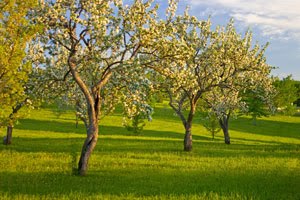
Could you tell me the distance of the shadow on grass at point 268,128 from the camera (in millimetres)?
87838

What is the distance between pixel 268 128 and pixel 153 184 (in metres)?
82.3

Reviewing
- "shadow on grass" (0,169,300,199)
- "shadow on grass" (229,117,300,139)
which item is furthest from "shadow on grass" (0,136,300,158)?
A: "shadow on grass" (229,117,300,139)

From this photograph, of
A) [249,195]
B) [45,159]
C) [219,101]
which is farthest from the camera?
[219,101]

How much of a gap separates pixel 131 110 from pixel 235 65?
2013cm

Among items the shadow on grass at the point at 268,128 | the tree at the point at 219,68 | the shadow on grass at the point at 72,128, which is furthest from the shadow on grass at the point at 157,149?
the shadow on grass at the point at 268,128

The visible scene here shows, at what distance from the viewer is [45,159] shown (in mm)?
27188

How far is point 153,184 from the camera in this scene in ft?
61.1

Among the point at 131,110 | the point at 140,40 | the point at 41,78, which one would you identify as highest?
the point at 140,40

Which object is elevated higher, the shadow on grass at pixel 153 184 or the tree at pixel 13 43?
the tree at pixel 13 43

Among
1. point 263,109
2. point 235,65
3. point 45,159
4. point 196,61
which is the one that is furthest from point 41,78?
point 263,109

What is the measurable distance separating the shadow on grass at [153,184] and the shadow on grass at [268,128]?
225ft

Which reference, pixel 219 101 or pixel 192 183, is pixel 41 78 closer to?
pixel 192 183

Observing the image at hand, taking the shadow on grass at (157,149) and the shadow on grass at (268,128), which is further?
the shadow on grass at (268,128)

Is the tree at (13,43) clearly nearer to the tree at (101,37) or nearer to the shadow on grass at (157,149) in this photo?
the tree at (101,37)
